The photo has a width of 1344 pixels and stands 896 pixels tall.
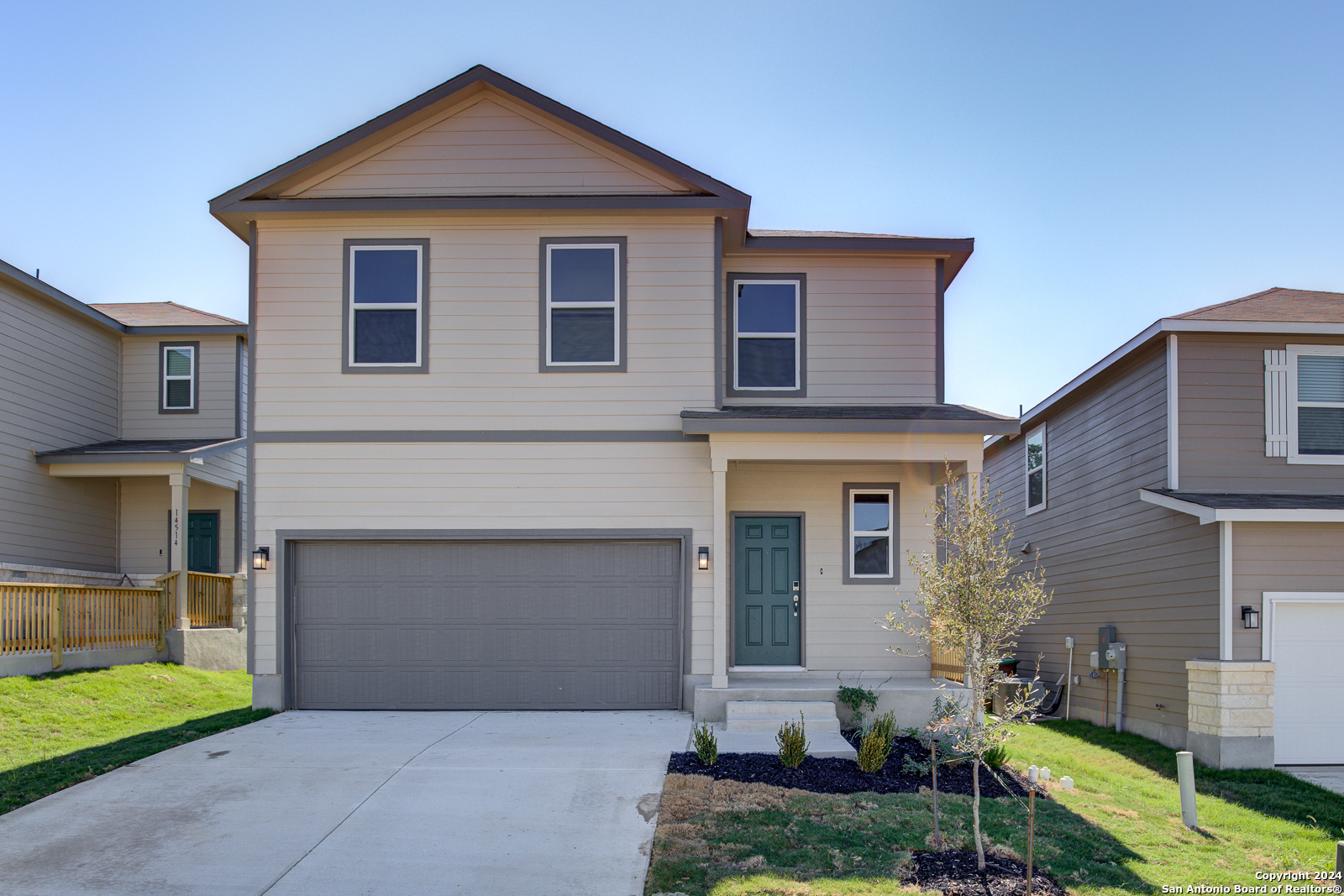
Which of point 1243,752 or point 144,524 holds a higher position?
point 144,524

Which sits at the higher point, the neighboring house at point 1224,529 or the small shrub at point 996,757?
the neighboring house at point 1224,529

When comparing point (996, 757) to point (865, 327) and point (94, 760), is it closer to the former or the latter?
point (865, 327)

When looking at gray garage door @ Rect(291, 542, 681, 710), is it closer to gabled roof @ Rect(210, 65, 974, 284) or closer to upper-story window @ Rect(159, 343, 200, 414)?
gabled roof @ Rect(210, 65, 974, 284)

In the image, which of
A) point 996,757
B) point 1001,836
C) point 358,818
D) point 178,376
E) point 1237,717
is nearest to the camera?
point 1001,836

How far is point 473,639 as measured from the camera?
436 inches

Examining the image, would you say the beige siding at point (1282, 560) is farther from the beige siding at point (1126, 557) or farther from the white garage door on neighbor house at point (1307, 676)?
the beige siding at point (1126, 557)

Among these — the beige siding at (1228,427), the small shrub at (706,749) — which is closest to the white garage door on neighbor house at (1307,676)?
the beige siding at (1228,427)

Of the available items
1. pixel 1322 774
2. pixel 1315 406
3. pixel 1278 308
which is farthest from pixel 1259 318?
pixel 1322 774

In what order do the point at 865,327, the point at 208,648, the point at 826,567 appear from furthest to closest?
the point at 208,648 → the point at 865,327 → the point at 826,567

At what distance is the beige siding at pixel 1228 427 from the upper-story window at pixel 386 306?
8717mm

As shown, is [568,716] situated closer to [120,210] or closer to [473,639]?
[473,639]

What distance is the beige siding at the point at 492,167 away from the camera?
1127 centimetres

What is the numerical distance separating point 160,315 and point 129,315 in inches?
22.8

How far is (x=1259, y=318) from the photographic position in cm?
1097
